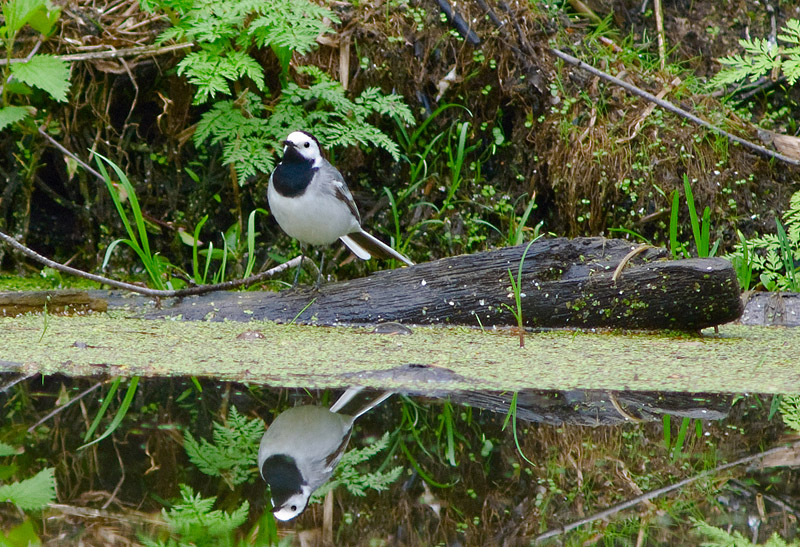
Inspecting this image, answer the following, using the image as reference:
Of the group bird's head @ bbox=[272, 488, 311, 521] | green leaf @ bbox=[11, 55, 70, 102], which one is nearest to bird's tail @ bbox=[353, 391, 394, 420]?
bird's head @ bbox=[272, 488, 311, 521]

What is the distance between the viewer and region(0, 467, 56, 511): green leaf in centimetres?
170

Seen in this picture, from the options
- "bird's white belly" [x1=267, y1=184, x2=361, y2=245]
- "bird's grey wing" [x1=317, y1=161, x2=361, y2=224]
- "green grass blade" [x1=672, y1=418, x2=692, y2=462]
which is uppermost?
"bird's grey wing" [x1=317, y1=161, x2=361, y2=224]

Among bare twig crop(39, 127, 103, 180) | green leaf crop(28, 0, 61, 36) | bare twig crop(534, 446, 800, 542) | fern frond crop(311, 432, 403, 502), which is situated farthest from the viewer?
bare twig crop(39, 127, 103, 180)

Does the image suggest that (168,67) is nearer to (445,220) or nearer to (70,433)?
(445,220)

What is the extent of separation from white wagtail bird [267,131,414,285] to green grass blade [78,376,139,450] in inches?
51.9

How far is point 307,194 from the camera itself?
3.83 m

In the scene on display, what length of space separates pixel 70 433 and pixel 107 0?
3.28m

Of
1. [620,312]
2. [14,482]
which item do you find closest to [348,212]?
[620,312]

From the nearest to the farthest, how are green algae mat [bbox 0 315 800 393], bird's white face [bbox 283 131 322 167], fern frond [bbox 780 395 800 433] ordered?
fern frond [bbox 780 395 800 433]
green algae mat [bbox 0 315 800 393]
bird's white face [bbox 283 131 322 167]

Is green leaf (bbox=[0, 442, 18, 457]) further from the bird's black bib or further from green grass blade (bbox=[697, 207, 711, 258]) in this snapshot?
green grass blade (bbox=[697, 207, 711, 258])

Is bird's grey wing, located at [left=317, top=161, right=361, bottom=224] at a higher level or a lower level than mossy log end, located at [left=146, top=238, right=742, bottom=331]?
higher

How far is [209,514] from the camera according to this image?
165cm

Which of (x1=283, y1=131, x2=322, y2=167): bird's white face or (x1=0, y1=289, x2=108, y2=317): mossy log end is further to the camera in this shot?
(x1=283, y1=131, x2=322, y2=167): bird's white face

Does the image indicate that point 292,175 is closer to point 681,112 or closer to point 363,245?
point 363,245
